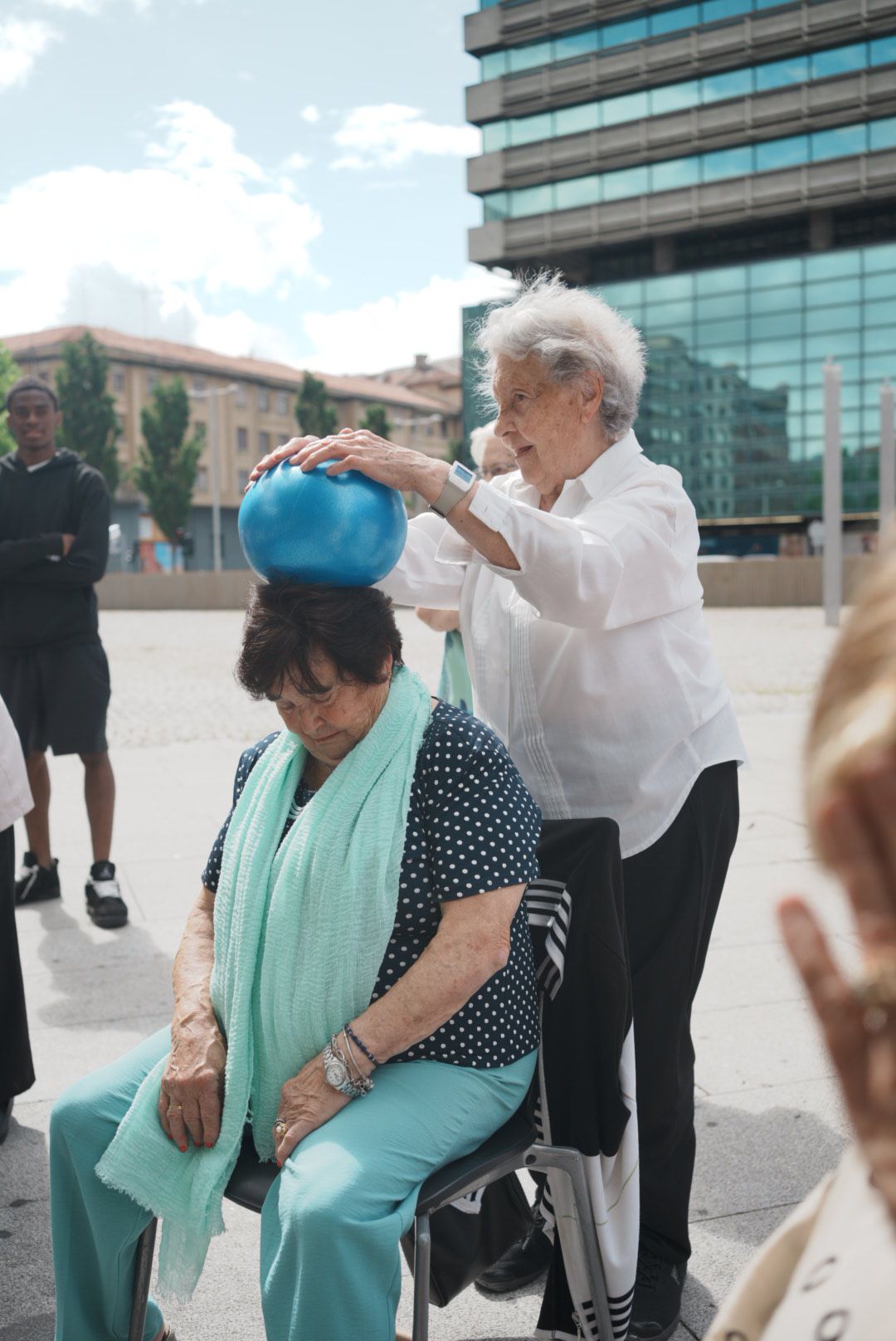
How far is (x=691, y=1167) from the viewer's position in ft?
8.84

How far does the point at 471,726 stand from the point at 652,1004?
2.74 feet

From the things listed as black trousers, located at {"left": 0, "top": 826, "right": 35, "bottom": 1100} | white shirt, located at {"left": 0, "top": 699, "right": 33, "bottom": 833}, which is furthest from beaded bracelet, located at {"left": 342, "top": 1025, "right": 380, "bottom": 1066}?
black trousers, located at {"left": 0, "top": 826, "right": 35, "bottom": 1100}

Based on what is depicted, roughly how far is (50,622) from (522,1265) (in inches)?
146

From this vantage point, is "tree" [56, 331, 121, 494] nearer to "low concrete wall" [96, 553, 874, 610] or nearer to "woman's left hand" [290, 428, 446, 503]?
"low concrete wall" [96, 553, 874, 610]

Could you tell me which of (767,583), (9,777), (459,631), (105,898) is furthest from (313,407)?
(9,777)

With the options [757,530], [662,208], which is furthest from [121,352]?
[757,530]

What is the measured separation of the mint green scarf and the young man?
3466mm

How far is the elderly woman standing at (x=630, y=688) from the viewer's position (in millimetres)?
2527

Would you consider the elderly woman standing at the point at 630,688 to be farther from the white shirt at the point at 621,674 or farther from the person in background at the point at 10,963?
the person in background at the point at 10,963

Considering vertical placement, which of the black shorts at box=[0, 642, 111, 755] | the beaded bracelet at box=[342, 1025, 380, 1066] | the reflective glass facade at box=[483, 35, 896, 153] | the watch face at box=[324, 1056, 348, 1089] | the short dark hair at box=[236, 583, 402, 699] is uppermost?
the reflective glass facade at box=[483, 35, 896, 153]

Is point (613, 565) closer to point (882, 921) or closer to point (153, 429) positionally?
point (882, 921)

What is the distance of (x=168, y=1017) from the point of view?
4.24 metres

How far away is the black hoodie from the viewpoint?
216 inches

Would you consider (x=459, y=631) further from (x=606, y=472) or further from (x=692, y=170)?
(x=692, y=170)
